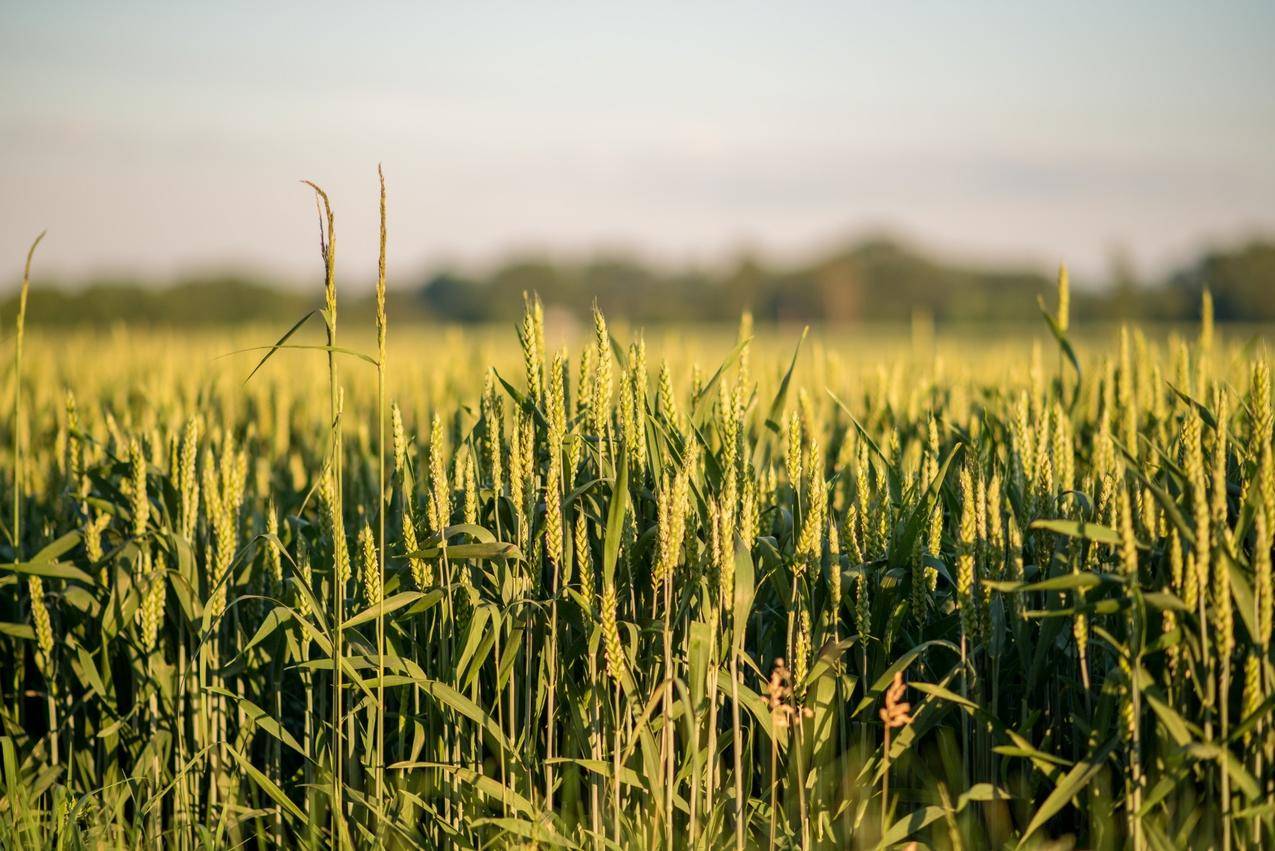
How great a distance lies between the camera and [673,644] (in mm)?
1748

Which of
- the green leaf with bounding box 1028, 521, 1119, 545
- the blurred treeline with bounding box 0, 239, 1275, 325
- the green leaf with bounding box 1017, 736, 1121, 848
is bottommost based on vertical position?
the green leaf with bounding box 1017, 736, 1121, 848

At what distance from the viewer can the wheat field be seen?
1444mm

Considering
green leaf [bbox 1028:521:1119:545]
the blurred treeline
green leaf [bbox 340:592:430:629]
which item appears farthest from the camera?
the blurred treeline

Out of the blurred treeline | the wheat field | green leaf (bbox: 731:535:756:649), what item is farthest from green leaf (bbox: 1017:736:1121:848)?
the blurred treeline

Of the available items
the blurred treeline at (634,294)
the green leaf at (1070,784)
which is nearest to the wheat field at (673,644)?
the green leaf at (1070,784)

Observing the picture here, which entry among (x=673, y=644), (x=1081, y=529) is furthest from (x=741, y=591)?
(x=1081, y=529)

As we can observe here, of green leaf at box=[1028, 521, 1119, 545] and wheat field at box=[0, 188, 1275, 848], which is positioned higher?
green leaf at box=[1028, 521, 1119, 545]

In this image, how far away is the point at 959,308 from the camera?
4128 cm

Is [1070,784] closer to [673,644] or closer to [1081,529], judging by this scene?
[1081,529]

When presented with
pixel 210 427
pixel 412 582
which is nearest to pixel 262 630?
pixel 412 582

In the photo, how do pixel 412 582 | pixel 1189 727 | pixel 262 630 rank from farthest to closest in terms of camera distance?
pixel 412 582 → pixel 262 630 → pixel 1189 727

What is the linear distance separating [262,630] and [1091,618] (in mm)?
1537

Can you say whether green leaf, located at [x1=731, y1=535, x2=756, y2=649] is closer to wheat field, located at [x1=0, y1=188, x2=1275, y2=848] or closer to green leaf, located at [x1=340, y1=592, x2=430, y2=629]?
wheat field, located at [x1=0, y1=188, x2=1275, y2=848]

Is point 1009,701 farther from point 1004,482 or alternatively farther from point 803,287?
point 803,287
